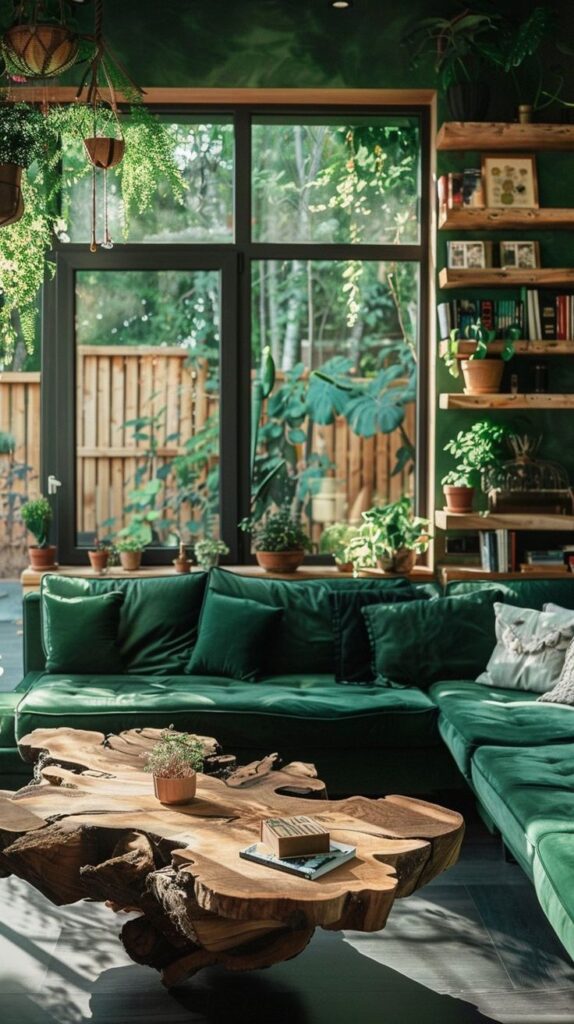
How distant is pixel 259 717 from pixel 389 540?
137cm

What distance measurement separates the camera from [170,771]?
3258 millimetres

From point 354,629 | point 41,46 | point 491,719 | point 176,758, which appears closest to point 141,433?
point 354,629

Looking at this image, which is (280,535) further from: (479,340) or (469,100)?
(469,100)

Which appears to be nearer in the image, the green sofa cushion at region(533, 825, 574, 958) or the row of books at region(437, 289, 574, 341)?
the green sofa cushion at region(533, 825, 574, 958)

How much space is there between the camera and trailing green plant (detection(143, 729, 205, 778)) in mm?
3262

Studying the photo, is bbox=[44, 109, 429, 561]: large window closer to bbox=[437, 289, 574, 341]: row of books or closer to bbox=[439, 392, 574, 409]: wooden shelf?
bbox=[437, 289, 574, 341]: row of books

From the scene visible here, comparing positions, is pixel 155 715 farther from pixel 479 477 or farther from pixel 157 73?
pixel 157 73

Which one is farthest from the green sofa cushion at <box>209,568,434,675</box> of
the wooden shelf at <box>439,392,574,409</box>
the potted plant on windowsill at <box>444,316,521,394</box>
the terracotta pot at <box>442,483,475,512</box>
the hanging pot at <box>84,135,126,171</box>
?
the hanging pot at <box>84,135,126,171</box>

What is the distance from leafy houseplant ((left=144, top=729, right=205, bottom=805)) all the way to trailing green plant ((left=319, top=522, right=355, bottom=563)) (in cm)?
242

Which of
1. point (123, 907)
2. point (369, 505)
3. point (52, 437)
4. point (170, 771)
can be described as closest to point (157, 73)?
point (52, 437)

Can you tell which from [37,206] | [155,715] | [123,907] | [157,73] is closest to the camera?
[123,907]

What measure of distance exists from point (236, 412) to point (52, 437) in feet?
3.05

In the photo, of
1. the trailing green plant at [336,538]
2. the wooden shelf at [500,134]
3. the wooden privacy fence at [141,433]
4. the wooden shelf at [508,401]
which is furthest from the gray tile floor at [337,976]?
the wooden shelf at [500,134]

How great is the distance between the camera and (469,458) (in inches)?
218
